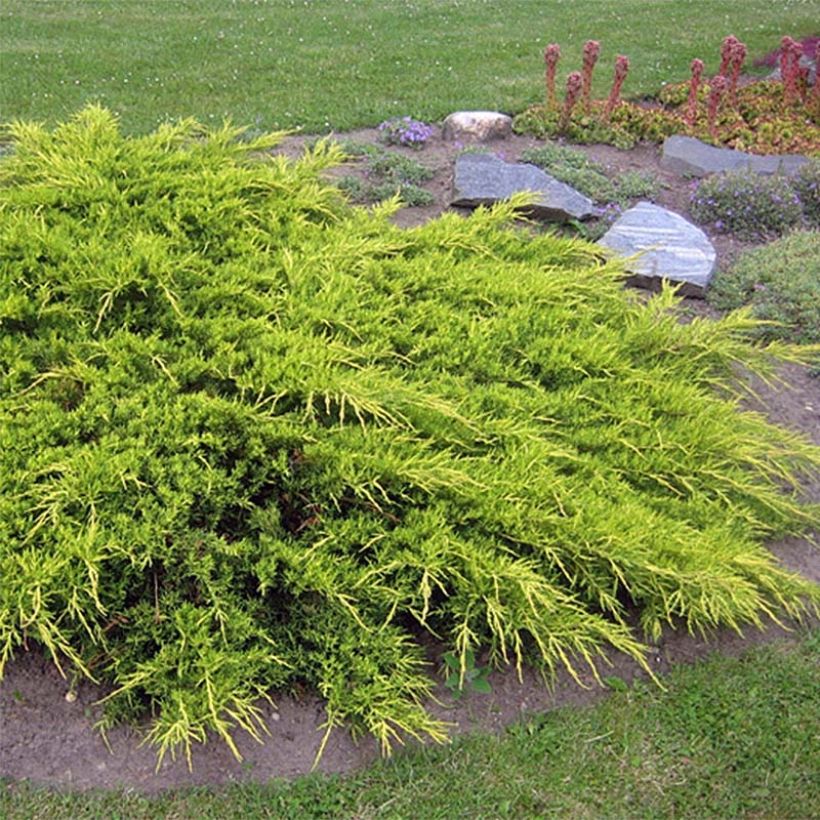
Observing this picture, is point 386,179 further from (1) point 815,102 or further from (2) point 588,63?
(1) point 815,102

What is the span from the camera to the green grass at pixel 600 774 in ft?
7.85

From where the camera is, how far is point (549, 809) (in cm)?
245

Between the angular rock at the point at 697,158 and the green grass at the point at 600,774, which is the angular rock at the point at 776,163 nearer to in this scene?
the angular rock at the point at 697,158

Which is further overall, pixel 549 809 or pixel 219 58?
pixel 219 58

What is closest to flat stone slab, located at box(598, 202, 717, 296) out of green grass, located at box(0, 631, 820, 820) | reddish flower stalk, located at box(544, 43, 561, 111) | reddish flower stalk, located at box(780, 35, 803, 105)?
reddish flower stalk, located at box(544, 43, 561, 111)

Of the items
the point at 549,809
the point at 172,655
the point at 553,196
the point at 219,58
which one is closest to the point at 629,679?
the point at 549,809

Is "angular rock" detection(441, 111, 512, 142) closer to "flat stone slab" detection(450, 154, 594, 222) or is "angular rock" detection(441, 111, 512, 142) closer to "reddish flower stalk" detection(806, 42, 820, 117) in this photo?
"flat stone slab" detection(450, 154, 594, 222)

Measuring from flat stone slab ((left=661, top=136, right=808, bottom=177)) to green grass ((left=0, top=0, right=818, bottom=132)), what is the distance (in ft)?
5.15

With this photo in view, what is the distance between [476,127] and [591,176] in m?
1.18

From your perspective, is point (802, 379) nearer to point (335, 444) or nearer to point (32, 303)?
point (335, 444)

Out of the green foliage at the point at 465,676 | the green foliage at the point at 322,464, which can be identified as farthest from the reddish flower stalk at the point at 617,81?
the green foliage at the point at 465,676

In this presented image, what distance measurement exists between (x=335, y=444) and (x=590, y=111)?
531cm

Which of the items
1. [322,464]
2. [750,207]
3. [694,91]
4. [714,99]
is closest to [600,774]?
[322,464]

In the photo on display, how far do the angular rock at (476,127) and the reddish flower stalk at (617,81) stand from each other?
0.77 m
